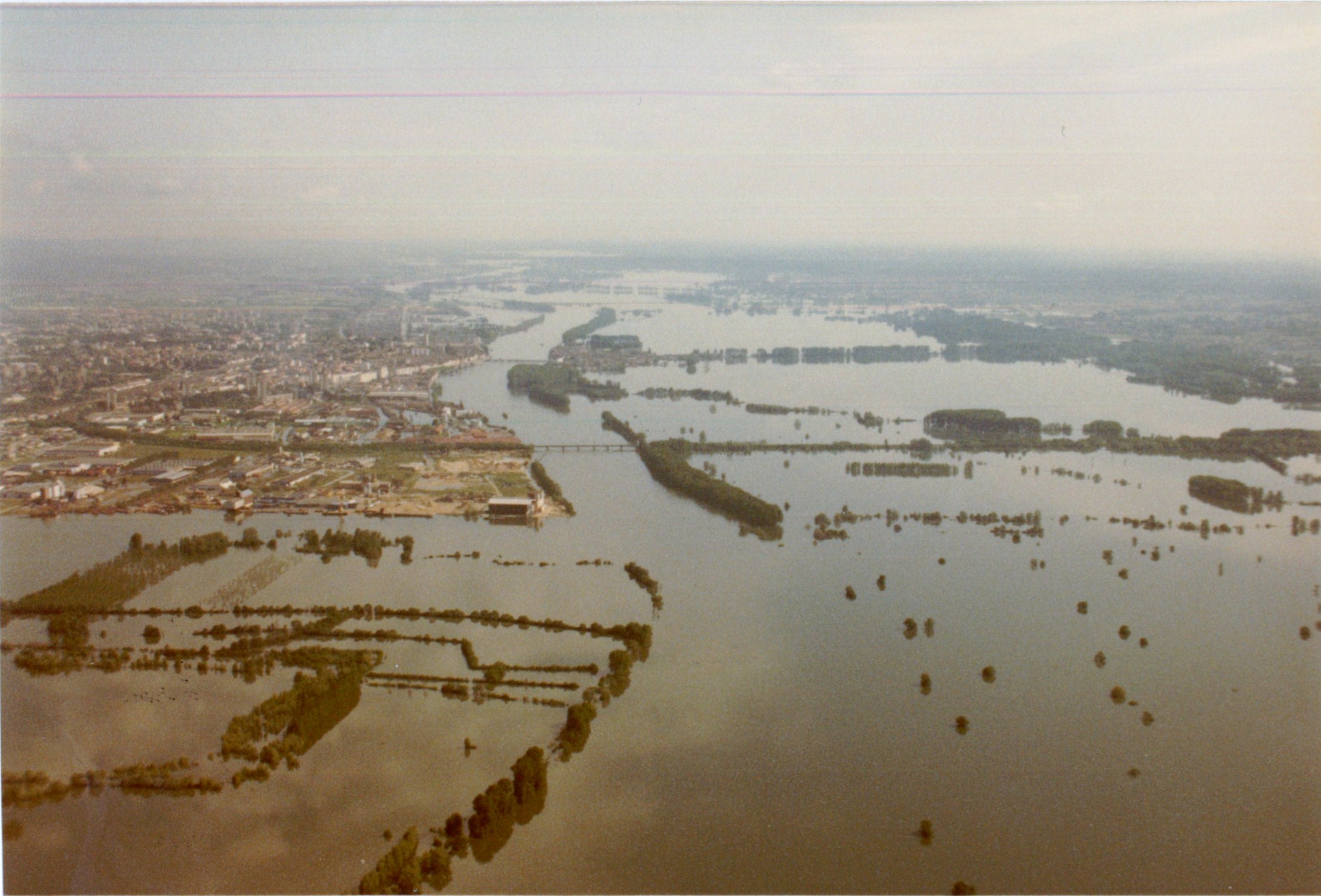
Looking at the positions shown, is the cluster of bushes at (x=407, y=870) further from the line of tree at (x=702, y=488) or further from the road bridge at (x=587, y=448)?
the road bridge at (x=587, y=448)

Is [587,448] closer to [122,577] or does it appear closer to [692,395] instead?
[692,395]

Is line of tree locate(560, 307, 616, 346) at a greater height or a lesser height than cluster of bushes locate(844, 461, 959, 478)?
greater

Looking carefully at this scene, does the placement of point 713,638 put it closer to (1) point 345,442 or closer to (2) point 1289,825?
(2) point 1289,825

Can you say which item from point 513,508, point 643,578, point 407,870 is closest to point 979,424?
point 513,508

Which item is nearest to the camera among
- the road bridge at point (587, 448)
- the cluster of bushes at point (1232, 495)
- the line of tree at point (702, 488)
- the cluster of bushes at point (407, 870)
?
the cluster of bushes at point (407, 870)

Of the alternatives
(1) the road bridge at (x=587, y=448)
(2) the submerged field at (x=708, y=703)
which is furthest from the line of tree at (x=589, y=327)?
(2) the submerged field at (x=708, y=703)

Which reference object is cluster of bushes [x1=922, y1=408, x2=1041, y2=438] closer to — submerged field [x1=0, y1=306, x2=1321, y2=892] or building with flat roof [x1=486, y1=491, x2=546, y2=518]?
submerged field [x1=0, y1=306, x2=1321, y2=892]

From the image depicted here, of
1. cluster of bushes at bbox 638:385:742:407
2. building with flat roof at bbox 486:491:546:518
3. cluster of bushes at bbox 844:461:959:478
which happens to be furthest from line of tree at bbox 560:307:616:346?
building with flat roof at bbox 486:491:546:518

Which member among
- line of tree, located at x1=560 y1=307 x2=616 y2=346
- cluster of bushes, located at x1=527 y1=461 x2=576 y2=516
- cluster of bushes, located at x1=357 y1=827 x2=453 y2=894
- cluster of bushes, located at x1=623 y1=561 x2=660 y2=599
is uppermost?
line of tree, located at x1=560 y1=307 x2=616 y2=346
